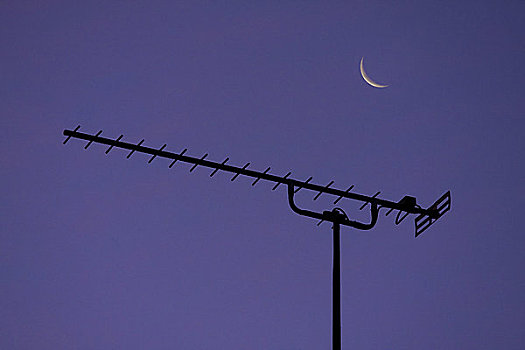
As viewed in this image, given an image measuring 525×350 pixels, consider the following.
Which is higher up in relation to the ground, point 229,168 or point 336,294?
point 229,168

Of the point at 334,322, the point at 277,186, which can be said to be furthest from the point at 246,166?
the point at 334,322

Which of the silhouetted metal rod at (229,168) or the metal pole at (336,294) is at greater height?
the silhouetted metal rod at (229,168)

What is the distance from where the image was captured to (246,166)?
26.1 feet

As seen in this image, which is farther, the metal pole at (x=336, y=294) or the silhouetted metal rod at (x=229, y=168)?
the silhouetted metal rod at (x=229, y=168)

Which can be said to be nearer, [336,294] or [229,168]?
[336,294]

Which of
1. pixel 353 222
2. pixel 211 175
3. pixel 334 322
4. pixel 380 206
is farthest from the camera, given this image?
pixel 211 175

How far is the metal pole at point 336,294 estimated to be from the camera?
19.6 ft

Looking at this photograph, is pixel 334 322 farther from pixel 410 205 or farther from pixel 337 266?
pixel 410 205

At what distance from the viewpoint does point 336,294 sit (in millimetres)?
6188

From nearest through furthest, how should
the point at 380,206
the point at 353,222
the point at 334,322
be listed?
the point at 334,322 < the point at 353,222 < the point at 380,206

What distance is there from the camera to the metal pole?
5980 mm

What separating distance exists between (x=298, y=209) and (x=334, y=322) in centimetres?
134

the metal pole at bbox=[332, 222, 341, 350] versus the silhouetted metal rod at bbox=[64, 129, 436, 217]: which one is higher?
the silhouetted metal rod at bbox=[64, 129, 436, 217]

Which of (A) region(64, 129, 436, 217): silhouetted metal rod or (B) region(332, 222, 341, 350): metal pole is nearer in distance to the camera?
(B) region(332, 222, 341, 350): metal pole
